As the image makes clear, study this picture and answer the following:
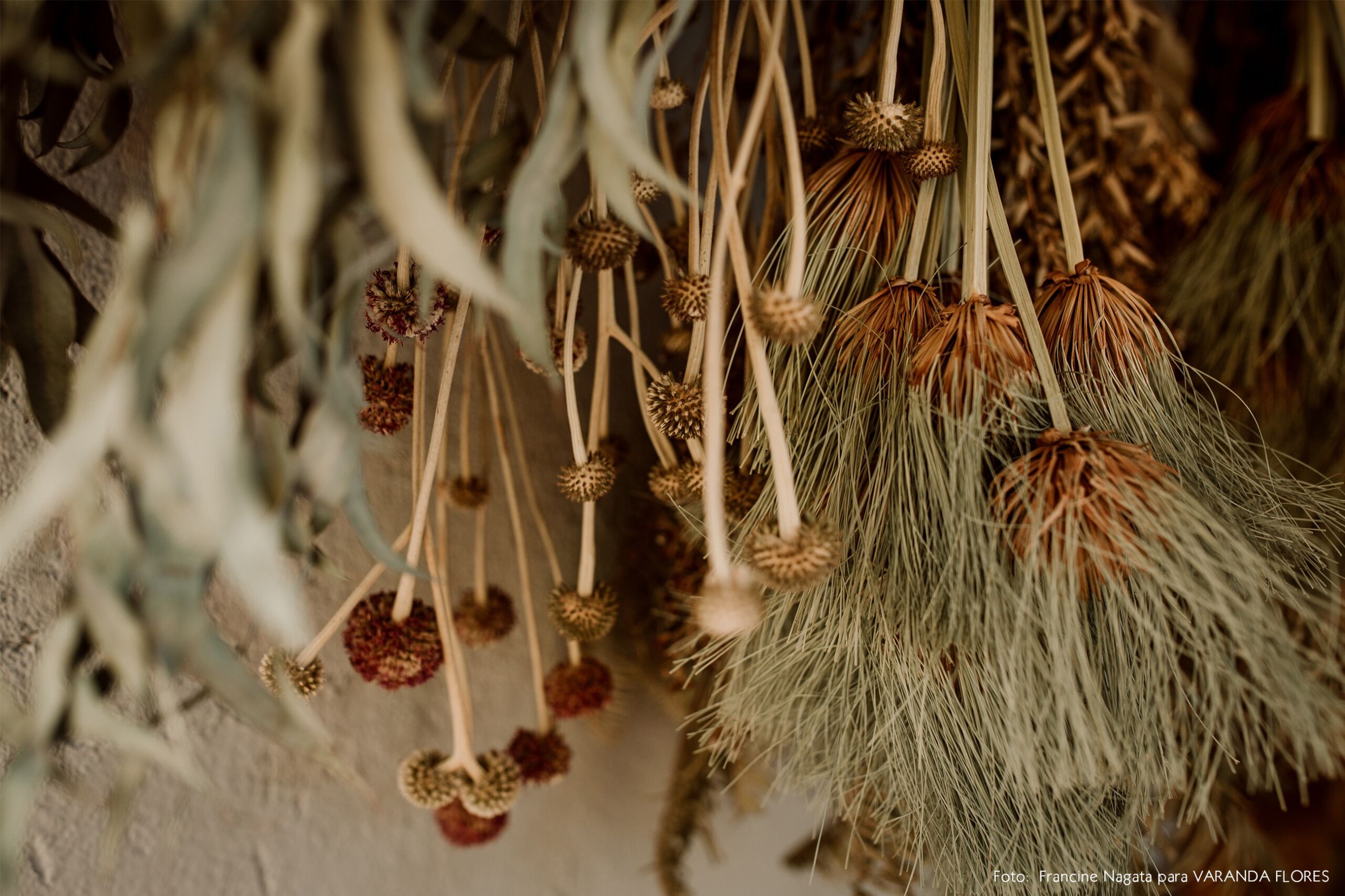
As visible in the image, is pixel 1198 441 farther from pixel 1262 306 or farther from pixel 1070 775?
pixel 1262 306

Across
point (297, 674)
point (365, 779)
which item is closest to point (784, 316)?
point (297, 674)

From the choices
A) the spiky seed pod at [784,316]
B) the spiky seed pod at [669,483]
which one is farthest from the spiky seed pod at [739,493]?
the spiky seed pod at [784,316]

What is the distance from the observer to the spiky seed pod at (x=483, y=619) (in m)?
0.53

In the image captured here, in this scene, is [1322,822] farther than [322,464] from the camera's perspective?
Yes

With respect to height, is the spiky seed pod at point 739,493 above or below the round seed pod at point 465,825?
above

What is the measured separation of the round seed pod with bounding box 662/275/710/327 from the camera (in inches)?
14.8

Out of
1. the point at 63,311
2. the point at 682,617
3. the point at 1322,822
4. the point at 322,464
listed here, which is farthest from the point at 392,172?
the point at 1322,822

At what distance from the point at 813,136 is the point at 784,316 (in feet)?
0.80

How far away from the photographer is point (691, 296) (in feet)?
1.23

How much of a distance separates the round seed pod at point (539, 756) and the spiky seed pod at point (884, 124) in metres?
0.43

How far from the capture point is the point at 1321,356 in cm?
66

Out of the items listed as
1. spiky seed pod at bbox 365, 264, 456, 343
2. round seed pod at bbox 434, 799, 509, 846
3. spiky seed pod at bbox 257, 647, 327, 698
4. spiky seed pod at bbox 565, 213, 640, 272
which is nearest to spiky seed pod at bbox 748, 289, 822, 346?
spiky seed pod at bbox 565, 213, 640, 272

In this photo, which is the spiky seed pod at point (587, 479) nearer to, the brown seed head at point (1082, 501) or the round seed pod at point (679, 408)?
the round seed pod at point (679, 408)

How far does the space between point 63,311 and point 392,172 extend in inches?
8.4
